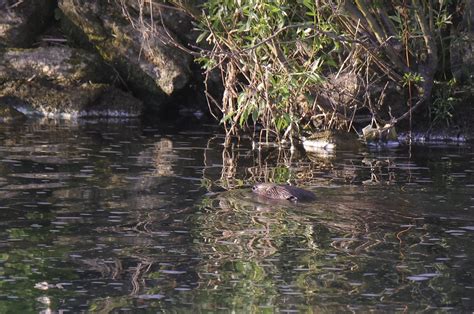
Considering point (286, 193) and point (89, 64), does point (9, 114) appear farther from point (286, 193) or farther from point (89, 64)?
point (286, 193)

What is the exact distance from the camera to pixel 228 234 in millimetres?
9266

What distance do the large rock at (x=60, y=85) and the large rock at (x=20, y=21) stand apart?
307 millimetres

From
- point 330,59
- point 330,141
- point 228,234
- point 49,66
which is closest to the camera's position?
point 228,234

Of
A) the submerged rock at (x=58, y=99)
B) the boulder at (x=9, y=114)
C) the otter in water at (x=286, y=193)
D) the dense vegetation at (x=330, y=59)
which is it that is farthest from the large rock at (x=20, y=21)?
the otter in water at (x=286, y=193)

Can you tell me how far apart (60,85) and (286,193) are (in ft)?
33.8

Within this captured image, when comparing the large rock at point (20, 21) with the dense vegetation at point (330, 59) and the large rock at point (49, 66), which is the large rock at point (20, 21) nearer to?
the large rock at point (49, 66)

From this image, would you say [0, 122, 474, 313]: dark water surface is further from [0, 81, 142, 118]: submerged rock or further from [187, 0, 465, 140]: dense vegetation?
[0, 81, 142, 118]: submerged rock

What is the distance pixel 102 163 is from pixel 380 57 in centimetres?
486

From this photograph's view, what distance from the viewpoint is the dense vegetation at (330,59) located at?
47.2 feet

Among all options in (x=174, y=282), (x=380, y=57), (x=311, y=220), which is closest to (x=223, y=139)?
(x=380, y=57)

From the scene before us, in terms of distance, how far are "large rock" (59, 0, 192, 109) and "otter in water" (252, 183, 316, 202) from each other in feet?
29.5

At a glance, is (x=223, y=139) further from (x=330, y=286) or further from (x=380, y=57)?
(x=330, y=286)

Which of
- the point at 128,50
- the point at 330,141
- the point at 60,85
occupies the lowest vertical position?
the point at 330,141

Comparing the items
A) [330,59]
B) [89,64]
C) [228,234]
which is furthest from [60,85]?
[228,234]
